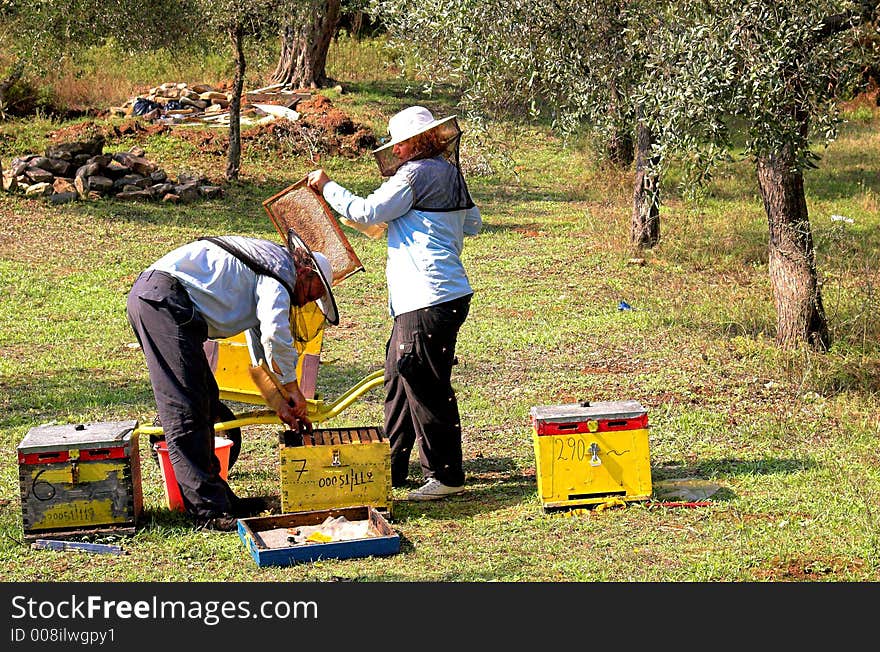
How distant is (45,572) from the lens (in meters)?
5.85

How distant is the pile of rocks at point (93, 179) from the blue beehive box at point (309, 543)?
1333 cm

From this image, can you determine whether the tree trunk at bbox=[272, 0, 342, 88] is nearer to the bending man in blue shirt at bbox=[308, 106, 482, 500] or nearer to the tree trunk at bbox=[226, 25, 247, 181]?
the tree trunk at bbox=[226, 25, 247, 181]

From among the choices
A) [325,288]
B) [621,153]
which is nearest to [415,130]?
[325,288]

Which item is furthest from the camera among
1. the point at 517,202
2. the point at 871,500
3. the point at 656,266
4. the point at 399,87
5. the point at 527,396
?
the point at 399,87

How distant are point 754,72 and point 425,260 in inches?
103

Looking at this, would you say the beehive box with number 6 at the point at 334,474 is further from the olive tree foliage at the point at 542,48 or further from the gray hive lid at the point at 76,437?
the olive tree foliage at the point at 542,48

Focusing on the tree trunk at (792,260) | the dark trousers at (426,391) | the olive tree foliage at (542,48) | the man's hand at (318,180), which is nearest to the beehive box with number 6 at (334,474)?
the dark trousers at (426,391)

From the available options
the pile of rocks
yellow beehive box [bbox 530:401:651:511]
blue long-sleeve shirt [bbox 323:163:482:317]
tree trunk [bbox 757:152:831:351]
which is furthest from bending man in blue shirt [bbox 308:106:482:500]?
the pile of rocks

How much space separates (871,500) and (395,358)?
2.92 metres

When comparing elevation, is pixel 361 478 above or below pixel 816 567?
above

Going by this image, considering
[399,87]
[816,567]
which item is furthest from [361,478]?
[399,87]

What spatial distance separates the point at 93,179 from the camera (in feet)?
61.6

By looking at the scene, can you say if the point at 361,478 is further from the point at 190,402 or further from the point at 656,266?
the point at 656,266

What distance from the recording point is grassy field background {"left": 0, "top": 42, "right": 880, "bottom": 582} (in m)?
6.04
